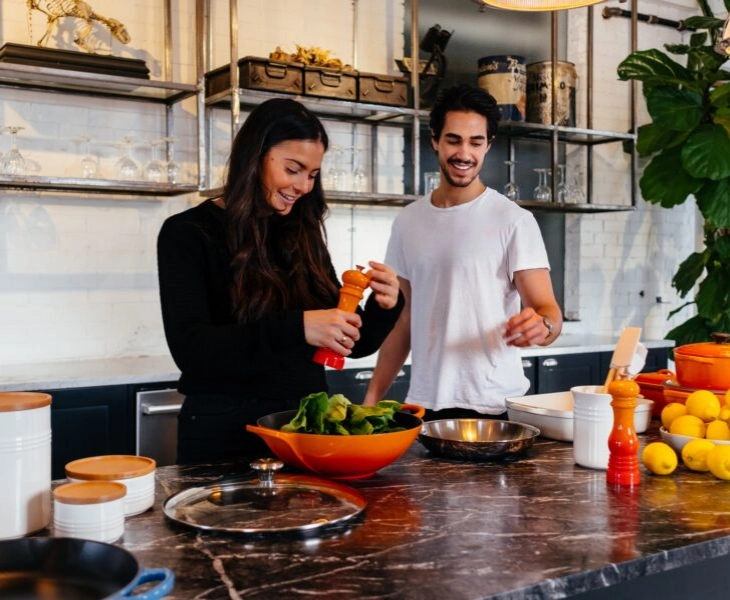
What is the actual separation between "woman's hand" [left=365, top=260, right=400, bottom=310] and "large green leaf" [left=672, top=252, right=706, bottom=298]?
3706 mm

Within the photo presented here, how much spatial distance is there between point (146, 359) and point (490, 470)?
2652 millimetres

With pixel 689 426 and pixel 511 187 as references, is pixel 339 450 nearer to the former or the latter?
pixel 689 426

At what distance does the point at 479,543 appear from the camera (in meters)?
1.41

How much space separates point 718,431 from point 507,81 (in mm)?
3319

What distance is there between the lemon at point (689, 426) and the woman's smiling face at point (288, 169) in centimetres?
107

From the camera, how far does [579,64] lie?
18.8 feet

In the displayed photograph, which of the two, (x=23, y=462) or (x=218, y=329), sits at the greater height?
(x=218, y=329)

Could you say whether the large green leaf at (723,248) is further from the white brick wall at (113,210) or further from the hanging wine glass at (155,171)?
the hanging wine glass at (155,171)

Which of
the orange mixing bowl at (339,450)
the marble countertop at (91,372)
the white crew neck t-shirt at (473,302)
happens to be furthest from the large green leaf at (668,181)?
the orange mixing bowl at (339,450)

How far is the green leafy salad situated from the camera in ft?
5.75

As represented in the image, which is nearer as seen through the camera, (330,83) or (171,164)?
(171,164)

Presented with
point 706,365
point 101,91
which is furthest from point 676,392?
point 101,91

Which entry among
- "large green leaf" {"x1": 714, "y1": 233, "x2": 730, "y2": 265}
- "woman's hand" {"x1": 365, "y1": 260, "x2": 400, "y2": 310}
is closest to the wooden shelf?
"woman's hand" {"x1": 365, "y1": 260, "x2": 400, "y2": 310}

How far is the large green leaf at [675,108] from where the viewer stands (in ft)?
16.0
